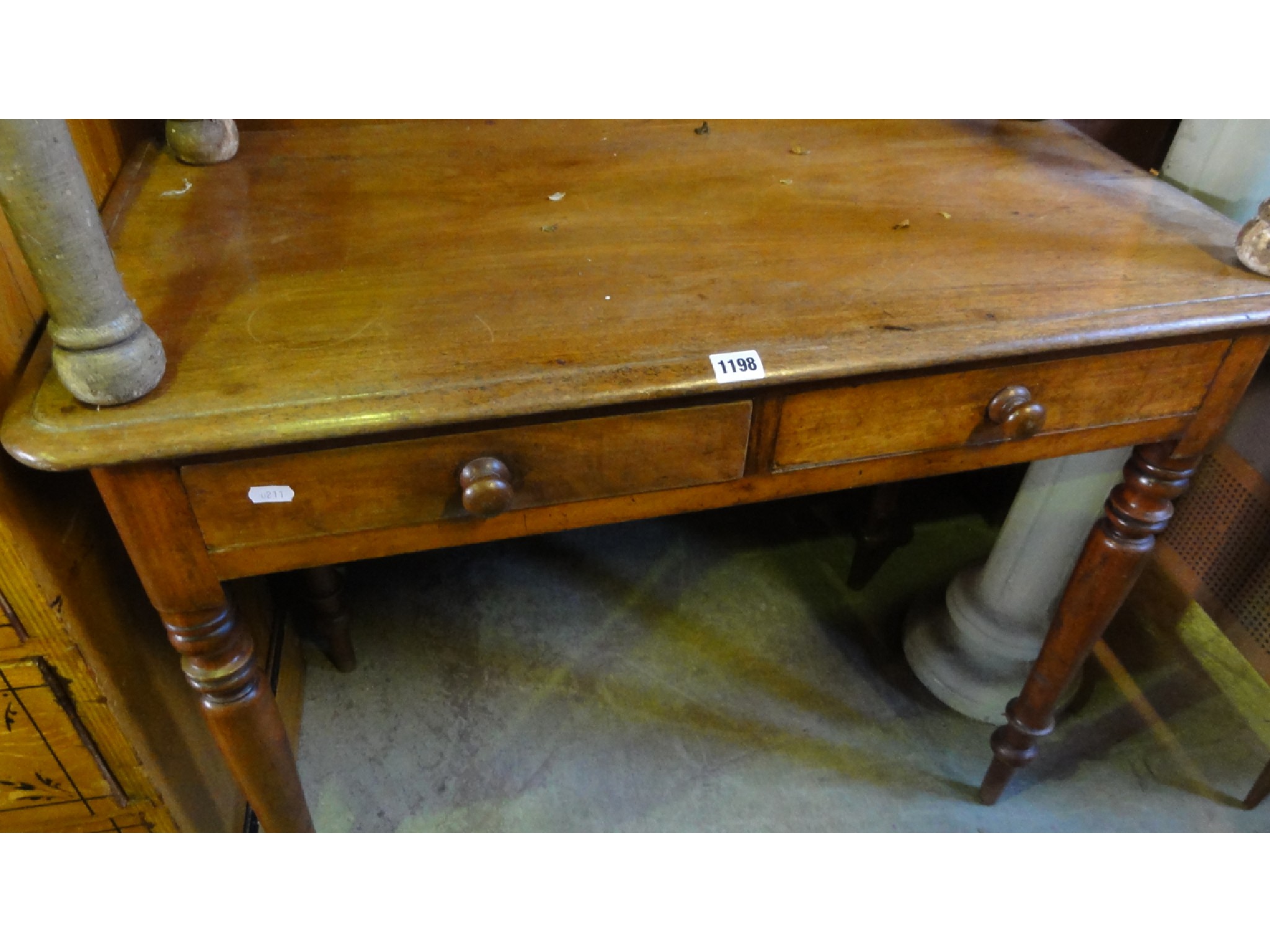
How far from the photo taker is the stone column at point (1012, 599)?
1.32 meters

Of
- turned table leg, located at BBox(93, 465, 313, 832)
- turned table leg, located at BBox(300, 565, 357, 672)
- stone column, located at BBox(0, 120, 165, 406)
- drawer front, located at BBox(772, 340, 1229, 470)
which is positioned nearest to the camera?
stone column, located at BBox(0, 120, 165, 406)

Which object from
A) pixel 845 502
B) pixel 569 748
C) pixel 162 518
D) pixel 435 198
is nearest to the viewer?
pixel 162 518

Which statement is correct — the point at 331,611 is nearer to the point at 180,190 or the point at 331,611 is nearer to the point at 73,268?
the point at 180,190

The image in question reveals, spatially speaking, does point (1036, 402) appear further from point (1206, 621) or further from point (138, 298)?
point (1206, 621)

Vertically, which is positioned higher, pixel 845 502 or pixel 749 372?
pixel 749 372

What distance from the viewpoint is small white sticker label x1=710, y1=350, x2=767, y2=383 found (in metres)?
0.76

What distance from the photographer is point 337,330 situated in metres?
0.78

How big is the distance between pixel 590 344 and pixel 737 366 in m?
0.13

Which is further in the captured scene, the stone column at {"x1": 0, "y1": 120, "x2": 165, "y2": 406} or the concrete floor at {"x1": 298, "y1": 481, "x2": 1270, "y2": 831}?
the concrete floor at {"x1": 298, "y1": 481, "x2": 1270, "y2": 831}

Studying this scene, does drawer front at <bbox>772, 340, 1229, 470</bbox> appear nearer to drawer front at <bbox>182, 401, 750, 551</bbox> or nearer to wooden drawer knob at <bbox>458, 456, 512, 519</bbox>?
drawer front at <bbox>182, 401, 750, 551</bbox>

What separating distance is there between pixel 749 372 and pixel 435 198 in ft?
1.47

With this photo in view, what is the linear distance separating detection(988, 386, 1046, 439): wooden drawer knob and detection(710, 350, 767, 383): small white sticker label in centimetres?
28

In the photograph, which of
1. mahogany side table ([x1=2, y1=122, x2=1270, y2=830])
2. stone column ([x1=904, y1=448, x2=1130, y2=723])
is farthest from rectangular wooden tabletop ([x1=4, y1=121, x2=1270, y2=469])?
stone column ([x1=904, y1=448, x2=1130, y2=723])
